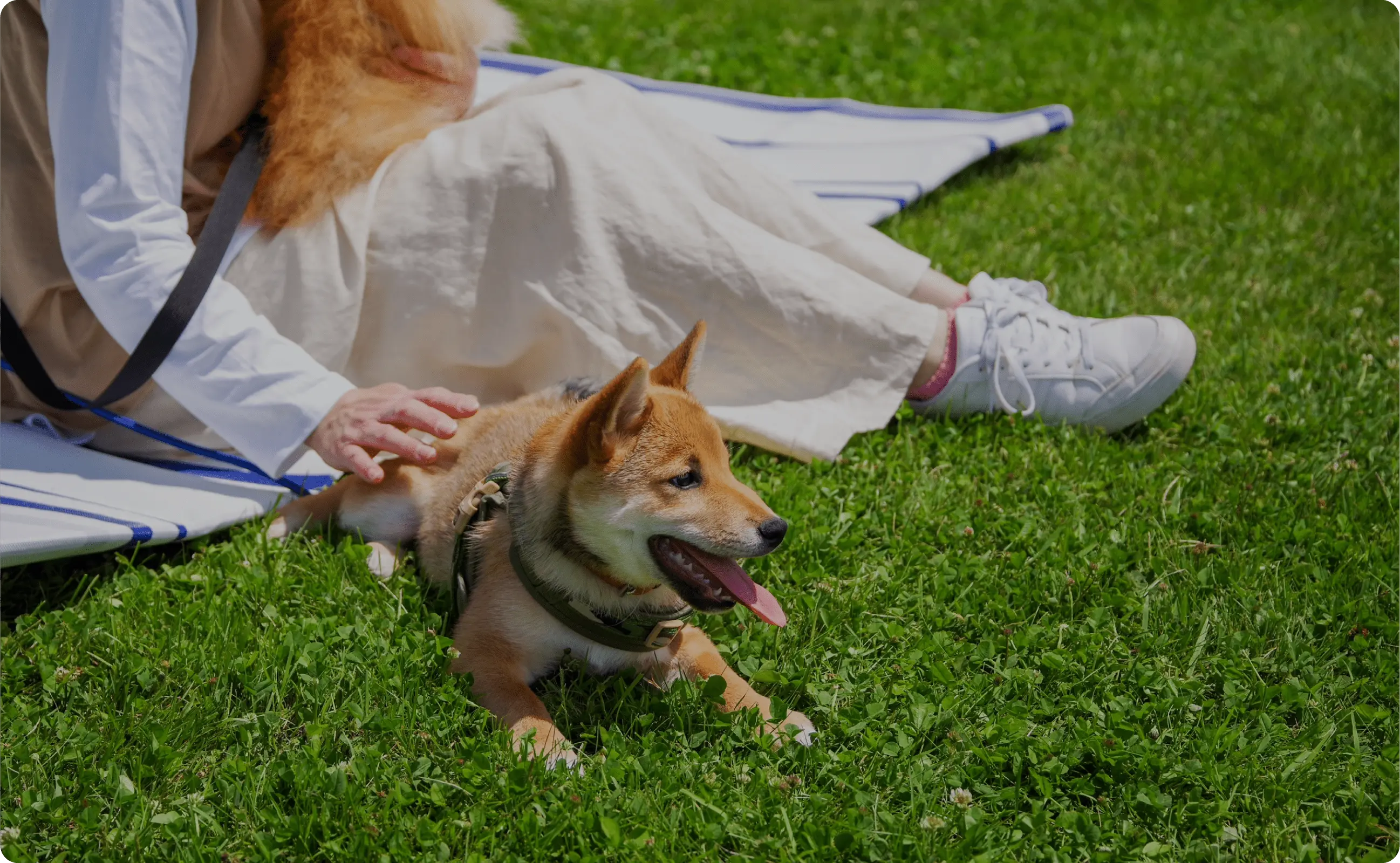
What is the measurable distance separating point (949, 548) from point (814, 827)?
1277mm

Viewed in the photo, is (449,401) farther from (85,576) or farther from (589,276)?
(85,576)

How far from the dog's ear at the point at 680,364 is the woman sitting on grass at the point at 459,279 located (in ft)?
1.78

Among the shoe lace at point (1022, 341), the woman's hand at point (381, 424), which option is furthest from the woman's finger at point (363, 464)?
the shoe lace at point (1022, 341)

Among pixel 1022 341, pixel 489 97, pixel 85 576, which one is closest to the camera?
pixel 85 576

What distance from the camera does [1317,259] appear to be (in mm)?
5270

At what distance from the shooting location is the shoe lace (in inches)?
158

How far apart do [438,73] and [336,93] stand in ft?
1.40

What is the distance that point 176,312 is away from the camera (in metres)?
3.13

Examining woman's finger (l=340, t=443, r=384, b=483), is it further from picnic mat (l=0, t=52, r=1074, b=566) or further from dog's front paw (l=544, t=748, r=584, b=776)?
dog's front paw (l=544, t=748, r=584, b=776)

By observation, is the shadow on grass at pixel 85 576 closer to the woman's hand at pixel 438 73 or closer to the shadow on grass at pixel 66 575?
the shadow on grass at pixel 66 575

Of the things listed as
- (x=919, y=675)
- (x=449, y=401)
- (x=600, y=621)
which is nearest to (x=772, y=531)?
(x=600, y=621)

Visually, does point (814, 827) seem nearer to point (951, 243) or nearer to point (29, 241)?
point (29, 241)

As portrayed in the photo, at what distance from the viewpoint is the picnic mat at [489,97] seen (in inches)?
128

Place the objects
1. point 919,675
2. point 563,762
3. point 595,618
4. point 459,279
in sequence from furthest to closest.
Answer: point 459,279 < point 919,675 < point 595,618 < point 563,762
